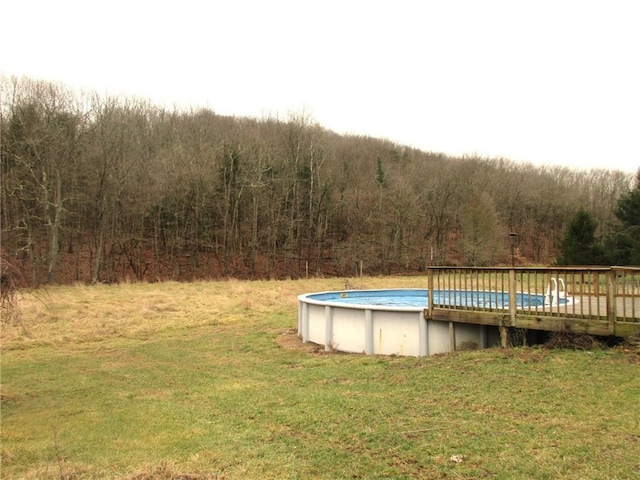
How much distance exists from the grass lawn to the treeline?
865 inches

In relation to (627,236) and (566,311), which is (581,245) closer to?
(627,236)

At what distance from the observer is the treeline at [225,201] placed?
94.7 feet

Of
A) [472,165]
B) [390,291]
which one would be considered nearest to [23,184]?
[390,291]

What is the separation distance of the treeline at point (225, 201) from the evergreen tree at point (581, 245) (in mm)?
6501

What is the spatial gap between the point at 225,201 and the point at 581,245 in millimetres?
25190

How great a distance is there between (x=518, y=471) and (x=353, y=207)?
40893 mm

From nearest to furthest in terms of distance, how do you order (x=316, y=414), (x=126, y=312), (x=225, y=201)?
1. (x=316, y=414)
2. (x=126, y=312)
3. (x=225, y=201)

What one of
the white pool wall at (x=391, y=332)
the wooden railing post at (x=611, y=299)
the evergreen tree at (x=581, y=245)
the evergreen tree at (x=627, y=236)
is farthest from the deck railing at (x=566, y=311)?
the evergreen tree at (x=627, y=236)

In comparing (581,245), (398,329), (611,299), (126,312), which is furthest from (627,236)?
(126,312)

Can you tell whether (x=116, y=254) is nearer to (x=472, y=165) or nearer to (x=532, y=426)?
(x=532, y=426)

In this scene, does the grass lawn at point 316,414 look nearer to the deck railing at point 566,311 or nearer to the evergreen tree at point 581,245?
the deck railing at point 566,311

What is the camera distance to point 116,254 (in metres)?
34.8

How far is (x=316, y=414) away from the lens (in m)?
5.74

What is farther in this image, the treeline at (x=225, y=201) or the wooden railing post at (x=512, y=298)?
Result: the treeline at (x=225, y=201)
